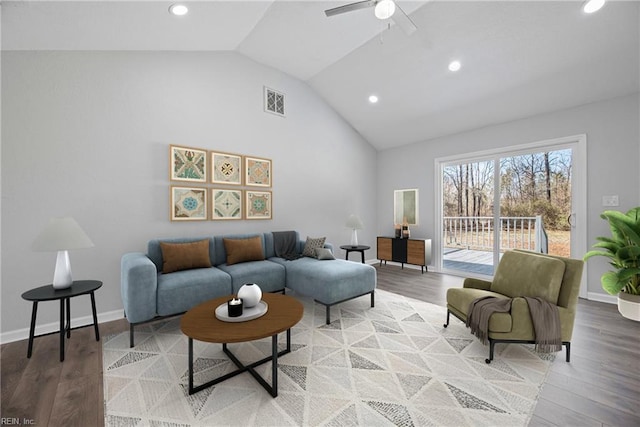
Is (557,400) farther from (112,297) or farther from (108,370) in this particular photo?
(112,297)

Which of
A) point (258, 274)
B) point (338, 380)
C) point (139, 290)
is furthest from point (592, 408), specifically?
point (139, 290)

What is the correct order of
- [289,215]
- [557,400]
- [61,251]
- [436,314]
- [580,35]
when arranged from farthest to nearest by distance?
[289,215], [436,314], [580,35], [61,251], [557,400]

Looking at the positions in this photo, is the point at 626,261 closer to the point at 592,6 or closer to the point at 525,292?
the point at 525,292

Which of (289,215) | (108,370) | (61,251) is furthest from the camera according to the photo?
(289,215)

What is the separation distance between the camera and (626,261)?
2.82 metres

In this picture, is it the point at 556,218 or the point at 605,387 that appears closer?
the point at 605,387

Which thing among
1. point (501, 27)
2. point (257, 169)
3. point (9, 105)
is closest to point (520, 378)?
point (501, 27)

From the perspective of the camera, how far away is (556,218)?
3.90 m

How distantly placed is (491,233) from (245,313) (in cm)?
459

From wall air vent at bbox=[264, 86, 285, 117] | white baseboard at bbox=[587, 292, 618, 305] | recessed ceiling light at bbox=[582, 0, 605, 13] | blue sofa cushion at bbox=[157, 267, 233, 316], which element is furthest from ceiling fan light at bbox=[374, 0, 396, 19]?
white baseboard at bbox=[587, 292, 618, 305]

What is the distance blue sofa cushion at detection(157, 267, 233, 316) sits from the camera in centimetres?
250

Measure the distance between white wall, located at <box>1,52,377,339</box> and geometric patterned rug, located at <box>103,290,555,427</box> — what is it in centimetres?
102

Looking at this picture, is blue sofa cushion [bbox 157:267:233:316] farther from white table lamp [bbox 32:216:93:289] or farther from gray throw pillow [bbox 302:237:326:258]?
gray throw pillow [bbox 302:237:326:258]

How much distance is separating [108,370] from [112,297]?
122 cm
